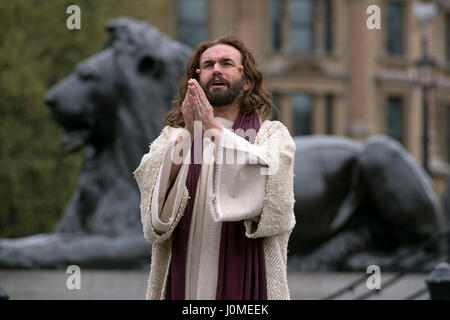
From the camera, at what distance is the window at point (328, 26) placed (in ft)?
142

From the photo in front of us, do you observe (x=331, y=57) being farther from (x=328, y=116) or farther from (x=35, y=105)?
(x=35, y=105)

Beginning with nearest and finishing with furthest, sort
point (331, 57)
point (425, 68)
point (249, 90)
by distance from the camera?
point (249, 90) < point (425, 68) < point (331, 57)

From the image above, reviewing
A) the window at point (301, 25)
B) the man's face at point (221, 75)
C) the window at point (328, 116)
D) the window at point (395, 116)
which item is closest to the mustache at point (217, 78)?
the man's face at point (221, 75)

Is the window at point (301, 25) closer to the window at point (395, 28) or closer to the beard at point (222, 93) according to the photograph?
the window at point (395, 28)

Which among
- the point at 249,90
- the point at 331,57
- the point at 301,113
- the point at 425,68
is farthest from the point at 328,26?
the point at 249,90

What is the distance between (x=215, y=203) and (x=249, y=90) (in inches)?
25.6

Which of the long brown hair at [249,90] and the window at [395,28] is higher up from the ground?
the window at [395,28]

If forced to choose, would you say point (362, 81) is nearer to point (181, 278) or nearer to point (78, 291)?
point (78, 291)

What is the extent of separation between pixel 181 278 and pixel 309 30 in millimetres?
39681

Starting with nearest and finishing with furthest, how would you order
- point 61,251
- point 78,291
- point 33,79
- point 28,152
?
point 78,291 < point 61,251 < point 33,79 < point 28,152

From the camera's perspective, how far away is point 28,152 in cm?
2286

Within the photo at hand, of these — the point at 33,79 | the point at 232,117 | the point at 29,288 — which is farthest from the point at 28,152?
the point at 232,117

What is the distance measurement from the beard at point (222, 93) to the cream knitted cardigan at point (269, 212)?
Result: 188 millimetres

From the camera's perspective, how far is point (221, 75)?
160 inches
